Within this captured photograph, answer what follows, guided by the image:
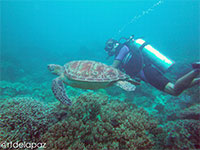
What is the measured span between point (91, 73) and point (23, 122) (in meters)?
2.35

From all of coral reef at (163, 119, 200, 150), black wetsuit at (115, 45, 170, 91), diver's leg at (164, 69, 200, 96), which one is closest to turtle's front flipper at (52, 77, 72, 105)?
black wetsuit at (115, 45, 170, 91)

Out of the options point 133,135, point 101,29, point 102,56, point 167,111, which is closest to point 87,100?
point 133,135

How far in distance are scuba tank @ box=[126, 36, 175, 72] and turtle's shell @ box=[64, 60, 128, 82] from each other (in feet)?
6.61

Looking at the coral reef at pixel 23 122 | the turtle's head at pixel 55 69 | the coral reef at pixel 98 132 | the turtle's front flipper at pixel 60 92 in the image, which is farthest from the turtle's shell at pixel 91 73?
the coral reef at pixel 23 122

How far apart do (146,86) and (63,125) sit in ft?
25.9

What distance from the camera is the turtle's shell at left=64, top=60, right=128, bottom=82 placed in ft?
11.0

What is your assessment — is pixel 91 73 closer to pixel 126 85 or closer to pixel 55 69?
pixel 126 85

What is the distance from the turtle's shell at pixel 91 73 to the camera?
3.36m

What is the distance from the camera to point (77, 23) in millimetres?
130375

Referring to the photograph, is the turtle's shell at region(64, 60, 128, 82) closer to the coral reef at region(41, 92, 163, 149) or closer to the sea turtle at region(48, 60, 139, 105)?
the sea turtle at region(48, 60, 139, 105)

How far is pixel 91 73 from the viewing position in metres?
3.50

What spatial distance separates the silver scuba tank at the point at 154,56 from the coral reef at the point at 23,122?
4892 millimetres

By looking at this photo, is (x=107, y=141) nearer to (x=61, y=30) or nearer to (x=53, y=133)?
(x=53, y=133)

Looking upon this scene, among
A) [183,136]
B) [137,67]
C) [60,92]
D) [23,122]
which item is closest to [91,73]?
[60,92]
